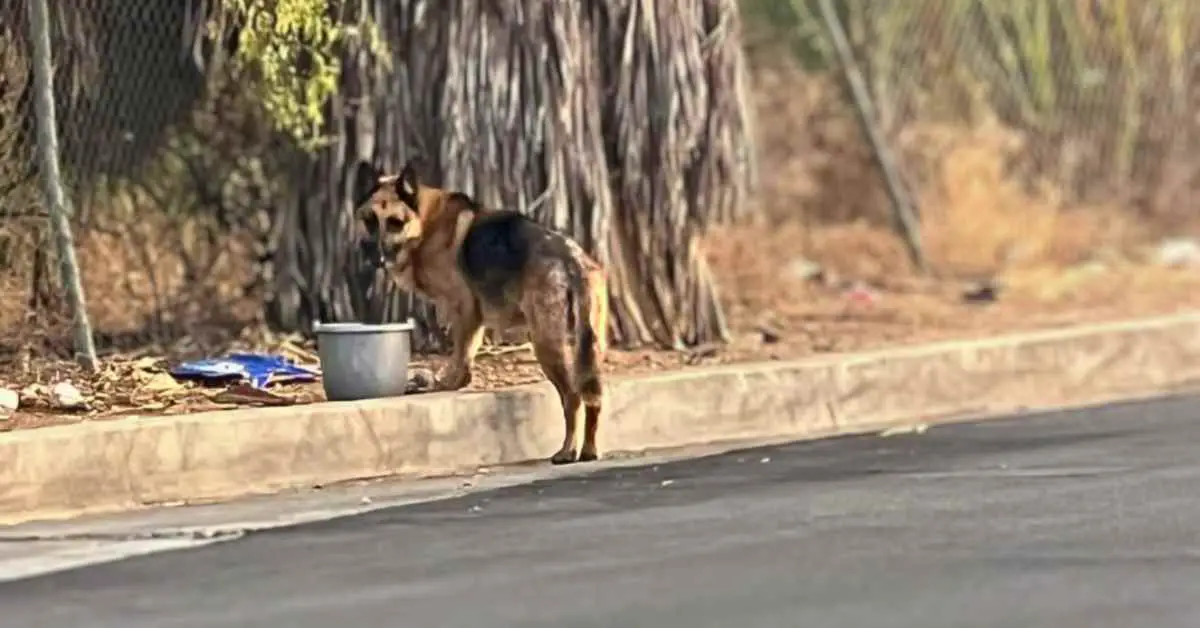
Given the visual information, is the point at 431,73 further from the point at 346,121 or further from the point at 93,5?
the point at 93,5

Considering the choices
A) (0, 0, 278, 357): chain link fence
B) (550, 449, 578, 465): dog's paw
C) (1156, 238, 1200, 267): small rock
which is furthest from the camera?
(1156, 238, 1200, 267): small rock

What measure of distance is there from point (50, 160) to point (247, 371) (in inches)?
51.0

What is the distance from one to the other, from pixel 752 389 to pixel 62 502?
3.74 metres

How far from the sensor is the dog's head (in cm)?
1111

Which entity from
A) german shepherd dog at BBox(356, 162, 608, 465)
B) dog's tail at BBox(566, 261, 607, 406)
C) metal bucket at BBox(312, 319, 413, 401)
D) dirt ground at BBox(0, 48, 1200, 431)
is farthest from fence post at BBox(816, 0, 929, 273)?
metal bucket at BBox(312, 319, 413, 401)

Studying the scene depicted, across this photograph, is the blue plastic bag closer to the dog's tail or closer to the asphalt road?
the dog's tail

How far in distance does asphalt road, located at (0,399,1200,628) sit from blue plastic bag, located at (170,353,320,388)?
6.14 ft

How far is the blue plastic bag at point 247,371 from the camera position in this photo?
37.1ft

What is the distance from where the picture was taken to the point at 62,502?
9.45m

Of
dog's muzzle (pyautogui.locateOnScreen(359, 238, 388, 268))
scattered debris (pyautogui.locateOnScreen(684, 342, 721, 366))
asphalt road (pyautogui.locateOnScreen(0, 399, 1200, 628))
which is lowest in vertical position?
asphalt road (pyautogui.locateOnScreen(0, 399, 1200, 628))

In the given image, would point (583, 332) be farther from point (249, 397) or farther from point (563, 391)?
point (249, 397)

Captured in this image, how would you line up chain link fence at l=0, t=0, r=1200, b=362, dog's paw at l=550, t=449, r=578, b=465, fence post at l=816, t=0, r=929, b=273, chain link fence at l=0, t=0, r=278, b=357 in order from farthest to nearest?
fence post at l=816, t=0, r=929, b=273 → chain link fence at l=0, t=0, r=1200, b=362 → chain link fence at l=0, t=0, r=278, b=357 → dog's paw at l=550, t=449, r=578, b=465

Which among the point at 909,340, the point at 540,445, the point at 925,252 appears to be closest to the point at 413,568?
the point at 540,445

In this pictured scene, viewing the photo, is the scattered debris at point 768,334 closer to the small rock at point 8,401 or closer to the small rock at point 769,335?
the small rock at point 769,335
